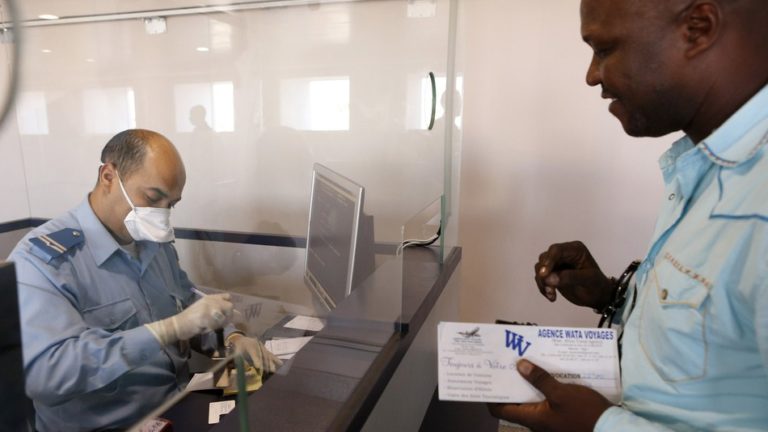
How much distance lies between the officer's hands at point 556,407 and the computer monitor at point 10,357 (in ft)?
1.80

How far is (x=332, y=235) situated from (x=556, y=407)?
69cm

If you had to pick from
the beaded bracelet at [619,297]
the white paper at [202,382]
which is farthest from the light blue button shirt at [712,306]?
the white paper at [202,382]

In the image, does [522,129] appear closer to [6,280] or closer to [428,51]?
[428,51]

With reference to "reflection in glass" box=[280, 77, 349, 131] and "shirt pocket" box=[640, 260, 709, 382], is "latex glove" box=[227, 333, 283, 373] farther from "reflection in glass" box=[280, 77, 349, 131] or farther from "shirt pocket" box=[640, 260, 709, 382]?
"reflection in glass" box=[280, 77, 349, 131]

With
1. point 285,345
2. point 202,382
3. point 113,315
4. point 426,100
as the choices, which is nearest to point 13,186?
point 113,315

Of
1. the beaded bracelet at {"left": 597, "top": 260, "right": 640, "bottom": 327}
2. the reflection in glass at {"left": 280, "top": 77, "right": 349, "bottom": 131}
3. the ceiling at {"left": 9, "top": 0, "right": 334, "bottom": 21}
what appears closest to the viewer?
the beaded bracelet at {"left": 597, "top": 260, "right": 640, "bottom": 327}

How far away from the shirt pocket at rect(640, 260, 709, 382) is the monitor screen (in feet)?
1.85

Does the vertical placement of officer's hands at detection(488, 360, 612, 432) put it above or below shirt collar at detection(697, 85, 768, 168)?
below

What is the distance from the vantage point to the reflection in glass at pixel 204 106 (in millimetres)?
1889

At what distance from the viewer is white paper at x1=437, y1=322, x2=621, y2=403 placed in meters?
0.64

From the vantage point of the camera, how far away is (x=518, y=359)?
2.13 ft

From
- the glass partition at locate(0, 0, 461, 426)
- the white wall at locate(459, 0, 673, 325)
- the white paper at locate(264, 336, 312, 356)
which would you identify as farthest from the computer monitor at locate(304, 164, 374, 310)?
the white wall at locate(459, 0, 673, 325)

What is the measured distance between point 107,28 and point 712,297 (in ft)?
6.50

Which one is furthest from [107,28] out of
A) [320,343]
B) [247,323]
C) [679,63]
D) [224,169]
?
[679,63]
